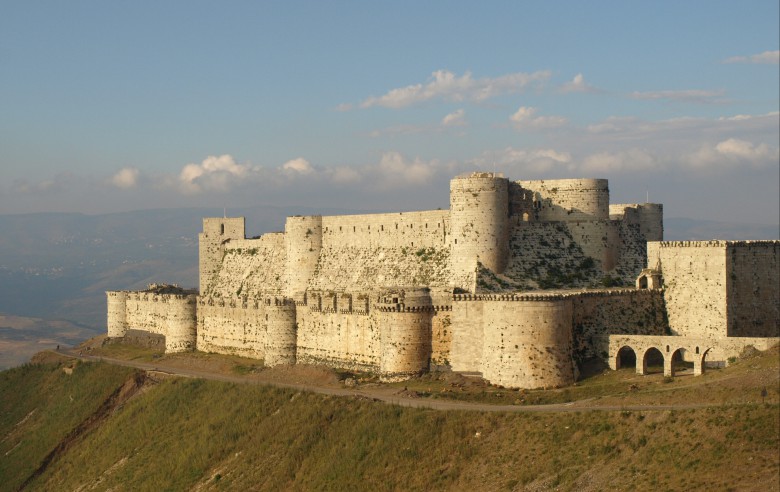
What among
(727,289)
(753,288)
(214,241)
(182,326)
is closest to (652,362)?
(727,289)

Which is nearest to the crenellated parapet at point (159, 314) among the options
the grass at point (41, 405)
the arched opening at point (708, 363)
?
the grass at point (41, 405)

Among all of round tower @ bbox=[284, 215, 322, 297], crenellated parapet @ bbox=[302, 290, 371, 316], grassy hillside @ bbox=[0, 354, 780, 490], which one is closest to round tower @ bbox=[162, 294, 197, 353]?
grassy hillside @ bbox=[0, 354, 780, 490]

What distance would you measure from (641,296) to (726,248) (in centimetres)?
635

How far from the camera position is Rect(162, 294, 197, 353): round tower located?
91.2m

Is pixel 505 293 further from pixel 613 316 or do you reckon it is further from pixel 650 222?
pixel 650 222

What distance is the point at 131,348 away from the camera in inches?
3831

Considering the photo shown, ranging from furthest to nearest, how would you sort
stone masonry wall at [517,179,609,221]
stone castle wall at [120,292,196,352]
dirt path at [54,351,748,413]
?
stone castle wall at [120,292,196,352] → stone masonry wall at [517,179,609,221] → dirt path at [54,351,748,413]

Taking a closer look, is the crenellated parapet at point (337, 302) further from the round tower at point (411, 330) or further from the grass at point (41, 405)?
the grass at point (41, 405)

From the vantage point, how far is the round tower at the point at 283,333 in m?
78.2

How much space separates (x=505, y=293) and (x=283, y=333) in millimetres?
19570

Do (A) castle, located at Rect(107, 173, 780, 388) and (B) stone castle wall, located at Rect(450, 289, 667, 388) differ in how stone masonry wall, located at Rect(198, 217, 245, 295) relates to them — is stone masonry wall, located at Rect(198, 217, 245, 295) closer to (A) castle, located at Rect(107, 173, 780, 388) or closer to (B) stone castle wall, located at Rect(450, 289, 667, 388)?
(A) castle, located at Rect(107, 173, 780, 388)

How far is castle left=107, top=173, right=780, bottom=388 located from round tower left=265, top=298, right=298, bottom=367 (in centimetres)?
10

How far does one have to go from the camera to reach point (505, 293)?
65.3 m

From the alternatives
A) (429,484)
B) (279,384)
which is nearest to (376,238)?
(279,384)
